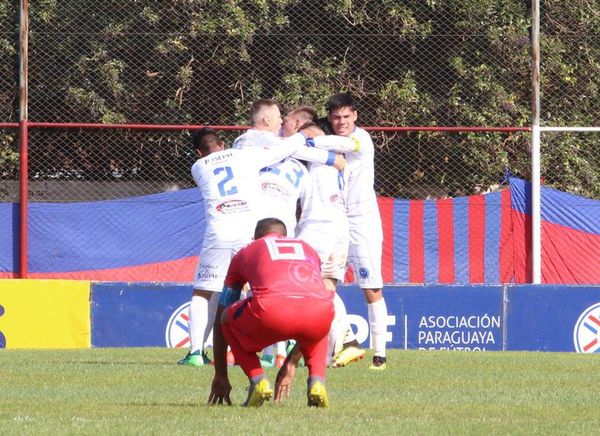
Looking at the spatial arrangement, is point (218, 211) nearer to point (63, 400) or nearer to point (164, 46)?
point (63, 400)

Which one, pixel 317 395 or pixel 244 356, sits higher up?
pixel 244 356

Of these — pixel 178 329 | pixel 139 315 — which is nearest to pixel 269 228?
pixel 178 329

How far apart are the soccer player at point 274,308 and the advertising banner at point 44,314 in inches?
328

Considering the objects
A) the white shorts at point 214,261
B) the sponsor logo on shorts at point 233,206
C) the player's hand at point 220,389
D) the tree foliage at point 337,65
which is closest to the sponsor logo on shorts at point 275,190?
the sponsor logo on shorts at point 233,206

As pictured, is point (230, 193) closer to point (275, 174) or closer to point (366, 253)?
point (275, 174)

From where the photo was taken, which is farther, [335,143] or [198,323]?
[198,323]

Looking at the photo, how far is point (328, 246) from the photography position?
1078 centimetres

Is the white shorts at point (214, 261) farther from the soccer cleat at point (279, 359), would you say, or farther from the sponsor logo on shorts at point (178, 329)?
the sponsor logo on shorts at point (178, 329)

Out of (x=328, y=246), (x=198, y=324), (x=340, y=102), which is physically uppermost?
(x=340, y=102)

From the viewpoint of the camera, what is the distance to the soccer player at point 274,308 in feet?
23.8

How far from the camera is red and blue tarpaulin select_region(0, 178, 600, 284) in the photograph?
666 inches

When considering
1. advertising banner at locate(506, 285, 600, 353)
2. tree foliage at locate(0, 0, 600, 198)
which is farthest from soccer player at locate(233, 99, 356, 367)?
tree foliage at locate(0, 0, 600, 198)

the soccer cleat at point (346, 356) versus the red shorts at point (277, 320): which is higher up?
the red shorts at point (277, 320)

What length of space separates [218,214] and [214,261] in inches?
14.6
